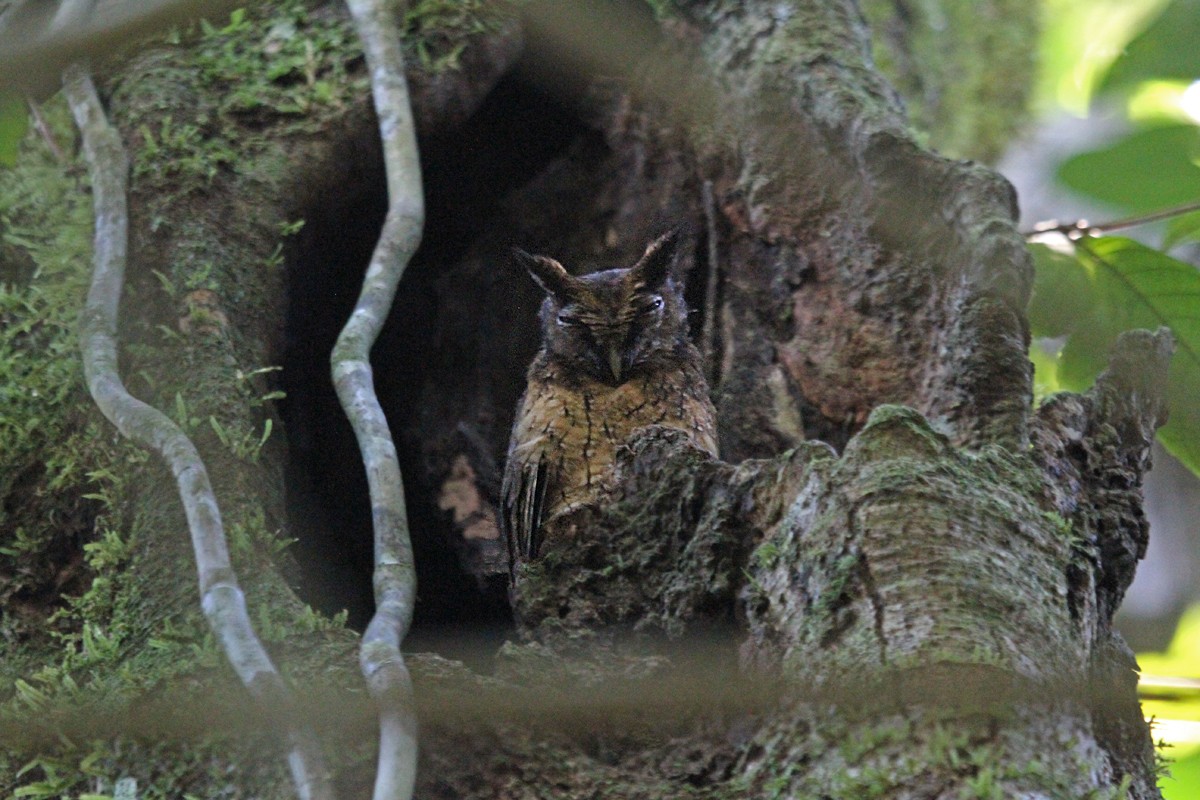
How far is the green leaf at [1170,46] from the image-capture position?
1818 millimetres

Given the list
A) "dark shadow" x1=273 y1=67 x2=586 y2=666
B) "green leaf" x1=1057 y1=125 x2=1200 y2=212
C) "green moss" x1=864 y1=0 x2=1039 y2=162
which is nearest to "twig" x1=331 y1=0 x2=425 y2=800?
"dark shadow" x1=273 y1=67 x2=586 y2=666

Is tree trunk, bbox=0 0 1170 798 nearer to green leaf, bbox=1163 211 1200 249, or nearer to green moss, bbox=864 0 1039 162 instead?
green leaf, bbox=1163 211 1200 249

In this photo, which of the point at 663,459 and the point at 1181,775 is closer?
the point at 663,459

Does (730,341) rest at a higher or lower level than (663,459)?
higher

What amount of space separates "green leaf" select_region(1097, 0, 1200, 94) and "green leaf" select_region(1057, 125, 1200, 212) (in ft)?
0.70

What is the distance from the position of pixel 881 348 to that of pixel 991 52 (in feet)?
9.54

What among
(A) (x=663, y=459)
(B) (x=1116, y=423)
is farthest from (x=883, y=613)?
(B) (x=1116, y=423)

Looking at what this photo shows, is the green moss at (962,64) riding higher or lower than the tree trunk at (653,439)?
higher

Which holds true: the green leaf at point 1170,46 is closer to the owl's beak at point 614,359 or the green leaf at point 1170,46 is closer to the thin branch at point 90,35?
the thin branch at point 90,35

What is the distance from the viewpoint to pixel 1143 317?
314 centimetres

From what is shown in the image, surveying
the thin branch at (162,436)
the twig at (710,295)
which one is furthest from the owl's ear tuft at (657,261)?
the thin branch at (162,436)

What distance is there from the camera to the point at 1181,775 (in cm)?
283

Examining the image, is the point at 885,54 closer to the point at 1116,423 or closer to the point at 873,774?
the point at 1116,423

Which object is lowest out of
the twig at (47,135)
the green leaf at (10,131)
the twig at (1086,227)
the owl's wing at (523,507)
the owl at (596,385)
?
the owl's wing at (523,507)
